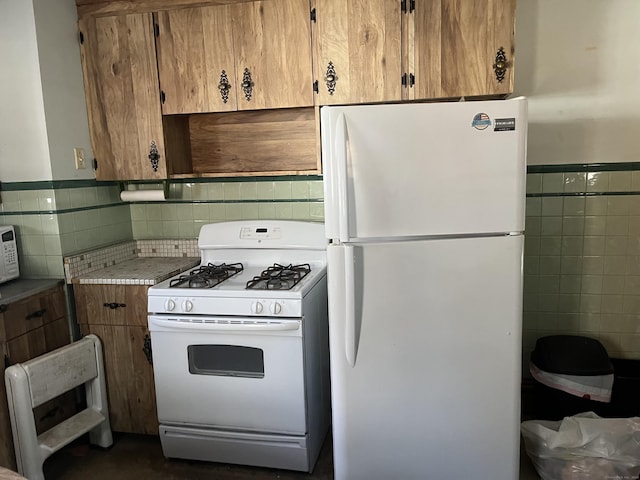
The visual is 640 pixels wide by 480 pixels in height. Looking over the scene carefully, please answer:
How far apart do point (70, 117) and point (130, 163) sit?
14.7 inches

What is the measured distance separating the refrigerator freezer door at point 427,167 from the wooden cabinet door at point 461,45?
594 mm

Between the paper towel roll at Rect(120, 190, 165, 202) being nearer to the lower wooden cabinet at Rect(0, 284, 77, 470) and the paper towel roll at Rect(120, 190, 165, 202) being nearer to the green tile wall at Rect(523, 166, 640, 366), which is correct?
the lower wooden cabinet at Rect(0, 284, 77, 470)

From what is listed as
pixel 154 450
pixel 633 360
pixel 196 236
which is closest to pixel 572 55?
pixel 633 360

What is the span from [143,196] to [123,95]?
58 centimetres

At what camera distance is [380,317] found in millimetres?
1750

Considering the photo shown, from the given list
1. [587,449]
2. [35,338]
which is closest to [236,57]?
[35,338]

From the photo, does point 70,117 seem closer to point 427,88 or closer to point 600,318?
point 427,88

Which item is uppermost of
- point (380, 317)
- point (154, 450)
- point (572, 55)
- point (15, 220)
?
point (572, 55)

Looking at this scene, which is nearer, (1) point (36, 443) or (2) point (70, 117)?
(1) point (36, 443)

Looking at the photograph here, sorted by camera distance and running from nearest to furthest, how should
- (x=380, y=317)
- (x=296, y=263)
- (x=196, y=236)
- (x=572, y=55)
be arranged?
1. (x=380, y=317)
2. (x=572, y=55)
3. (x=296, y=263)
4. (x=196, y=236)

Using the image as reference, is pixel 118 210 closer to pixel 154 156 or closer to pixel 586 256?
pixel 154 156

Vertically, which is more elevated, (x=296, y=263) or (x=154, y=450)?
(x=296, y=263)

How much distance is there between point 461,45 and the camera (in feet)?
7.13

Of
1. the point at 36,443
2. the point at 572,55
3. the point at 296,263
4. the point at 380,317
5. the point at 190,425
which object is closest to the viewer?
the point at 380,317
